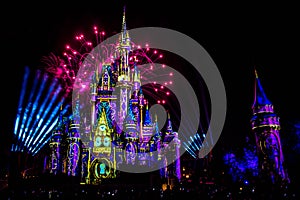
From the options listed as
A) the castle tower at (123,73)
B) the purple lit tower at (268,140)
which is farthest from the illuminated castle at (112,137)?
the purple lit tower at (268,140)

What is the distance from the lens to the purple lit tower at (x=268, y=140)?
32312mm

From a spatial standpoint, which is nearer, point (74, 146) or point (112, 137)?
point (74, 146)

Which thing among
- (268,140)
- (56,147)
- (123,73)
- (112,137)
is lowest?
(268,140)

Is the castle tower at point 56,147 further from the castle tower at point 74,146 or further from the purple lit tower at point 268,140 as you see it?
the purple lit tower at point 268,140

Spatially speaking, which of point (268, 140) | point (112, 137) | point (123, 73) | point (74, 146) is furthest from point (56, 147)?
point (268, 140)

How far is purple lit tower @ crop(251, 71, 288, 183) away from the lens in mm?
32312

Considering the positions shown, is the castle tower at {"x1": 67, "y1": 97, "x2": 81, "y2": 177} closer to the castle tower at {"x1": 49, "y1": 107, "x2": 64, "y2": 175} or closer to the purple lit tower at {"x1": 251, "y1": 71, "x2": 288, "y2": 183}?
the castle tower at {"x1": 49, "y1": 107, "x2": 64, "y2": 175}

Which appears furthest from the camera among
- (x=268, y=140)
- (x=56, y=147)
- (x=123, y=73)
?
(x=123, y=73)

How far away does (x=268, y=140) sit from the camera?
111 feet

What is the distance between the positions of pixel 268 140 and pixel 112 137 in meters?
21.9

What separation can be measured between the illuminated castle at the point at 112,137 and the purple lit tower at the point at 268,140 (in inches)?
655

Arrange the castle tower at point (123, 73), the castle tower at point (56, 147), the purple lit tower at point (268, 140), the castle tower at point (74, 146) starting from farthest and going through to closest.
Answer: the castle tower at point (123, 73) → the castle tower at point (56, 147) → the castle tower at point (74, 146) → the purple lit tower at point (268, 140)

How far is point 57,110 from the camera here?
50.4 m

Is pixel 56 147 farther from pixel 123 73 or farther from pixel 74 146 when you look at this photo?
pixel 123 73
